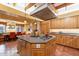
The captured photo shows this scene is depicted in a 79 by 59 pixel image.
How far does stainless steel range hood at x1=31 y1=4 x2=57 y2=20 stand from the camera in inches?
91.2

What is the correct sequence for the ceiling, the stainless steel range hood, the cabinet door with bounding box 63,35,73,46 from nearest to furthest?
1. the ceiling
2. the stainless steel range hood
3. the cabinet door with bounding box 63,35,73,46

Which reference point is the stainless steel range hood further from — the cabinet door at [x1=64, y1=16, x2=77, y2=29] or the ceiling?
the cabinet door at [x1=64, y1=16, x2=77, y2=29]

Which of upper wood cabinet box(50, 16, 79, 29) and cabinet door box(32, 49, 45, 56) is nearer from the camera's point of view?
cabinet door box(32, 49, 45, 56)

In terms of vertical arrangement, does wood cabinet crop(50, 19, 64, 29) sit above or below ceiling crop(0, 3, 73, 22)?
below

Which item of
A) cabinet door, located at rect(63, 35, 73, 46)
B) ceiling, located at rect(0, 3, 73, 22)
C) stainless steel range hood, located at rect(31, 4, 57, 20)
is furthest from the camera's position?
cabinet door, located at rect(63, 35, 73, 46)

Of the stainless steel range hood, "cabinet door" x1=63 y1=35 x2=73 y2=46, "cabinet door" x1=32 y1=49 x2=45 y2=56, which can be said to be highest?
the stainless steel range hood

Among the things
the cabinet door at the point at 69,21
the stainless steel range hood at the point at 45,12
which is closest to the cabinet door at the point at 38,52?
the stainless steel range hood at the point at 45,12

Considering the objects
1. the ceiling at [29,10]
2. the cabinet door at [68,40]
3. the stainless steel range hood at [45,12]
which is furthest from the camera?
the cabinet door at [68,40]

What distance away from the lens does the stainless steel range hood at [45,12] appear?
232 centimetres

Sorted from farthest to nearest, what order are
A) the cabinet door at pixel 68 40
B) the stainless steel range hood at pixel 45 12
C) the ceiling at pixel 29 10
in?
the cabinet door at pixel 68 40 → the stainless steel range hood at pixel 45 12 → the ceiling at pixel 29 10

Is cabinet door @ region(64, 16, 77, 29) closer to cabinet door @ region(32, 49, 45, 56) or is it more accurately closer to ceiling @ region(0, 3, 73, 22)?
ceiling @ region(0, 3, 73, 22)

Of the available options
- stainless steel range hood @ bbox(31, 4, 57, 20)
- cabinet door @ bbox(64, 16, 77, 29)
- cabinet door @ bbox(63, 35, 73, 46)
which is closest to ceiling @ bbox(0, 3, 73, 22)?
stainless steel range hood @ bbox(31, 4, 57, 20)

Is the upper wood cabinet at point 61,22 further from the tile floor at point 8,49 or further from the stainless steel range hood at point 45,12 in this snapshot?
the tile floor at point 8,49

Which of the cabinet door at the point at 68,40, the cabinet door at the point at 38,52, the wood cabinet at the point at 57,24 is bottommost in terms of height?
the cabinet door at the point at 38,52
